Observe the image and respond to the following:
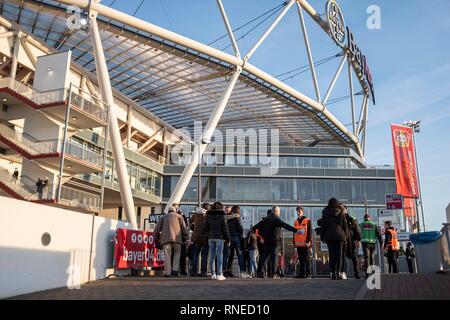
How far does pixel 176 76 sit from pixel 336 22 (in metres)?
16.4

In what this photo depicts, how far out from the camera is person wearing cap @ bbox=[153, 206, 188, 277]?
401 inches

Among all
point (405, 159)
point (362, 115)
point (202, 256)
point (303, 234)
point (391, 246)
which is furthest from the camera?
point (362, 115)

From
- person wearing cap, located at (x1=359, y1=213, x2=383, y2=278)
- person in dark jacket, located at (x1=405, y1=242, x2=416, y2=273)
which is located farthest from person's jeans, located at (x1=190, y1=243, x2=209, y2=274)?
person in dark jacket, located at (x1=405, y1=242, x2=416, y2=273)

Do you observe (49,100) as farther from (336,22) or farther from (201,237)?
(336,22)

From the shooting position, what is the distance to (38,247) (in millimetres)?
7047

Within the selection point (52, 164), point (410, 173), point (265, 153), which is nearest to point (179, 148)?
point (265, 153)

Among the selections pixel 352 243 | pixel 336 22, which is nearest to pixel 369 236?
pixel 352 243

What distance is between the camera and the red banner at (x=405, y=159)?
24.0 metres

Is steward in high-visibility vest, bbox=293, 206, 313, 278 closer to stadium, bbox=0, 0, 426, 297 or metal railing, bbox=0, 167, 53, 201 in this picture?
stadium, bbox=0, 0, 426, 297

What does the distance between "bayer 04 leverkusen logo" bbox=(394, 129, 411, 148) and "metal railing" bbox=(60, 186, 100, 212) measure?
1819 centimetres
